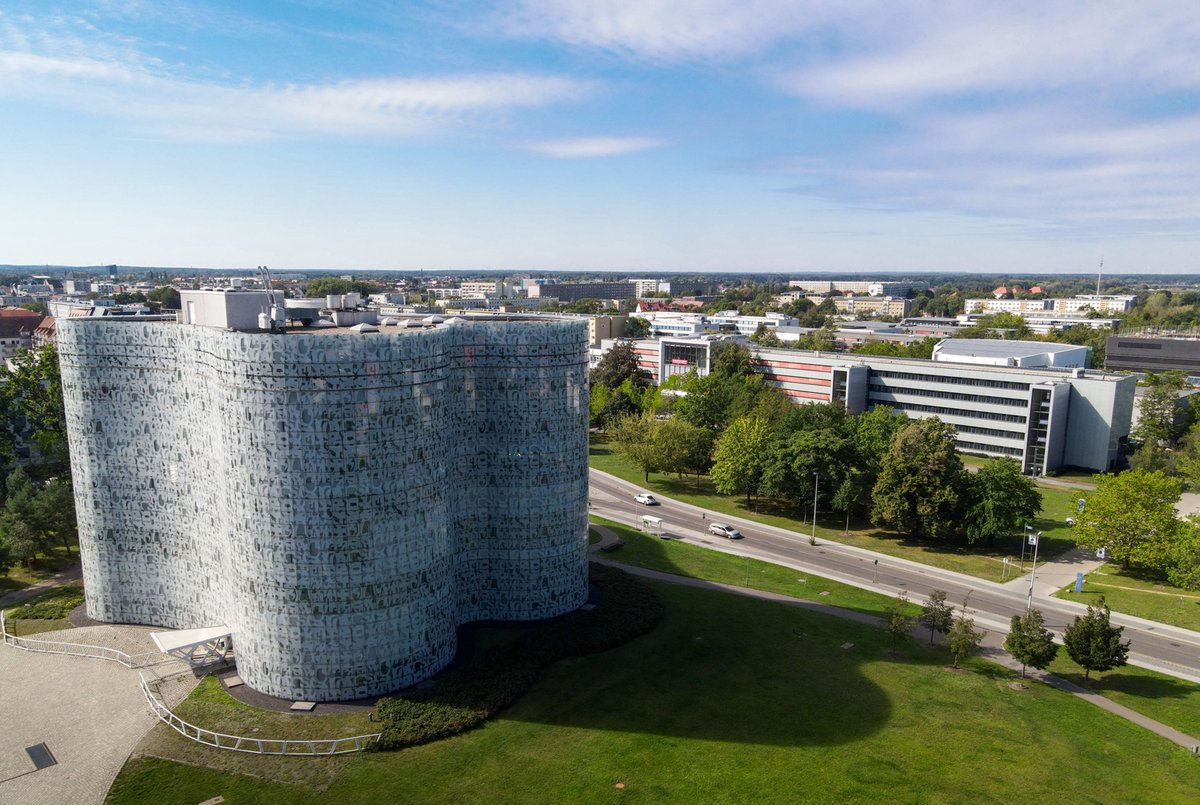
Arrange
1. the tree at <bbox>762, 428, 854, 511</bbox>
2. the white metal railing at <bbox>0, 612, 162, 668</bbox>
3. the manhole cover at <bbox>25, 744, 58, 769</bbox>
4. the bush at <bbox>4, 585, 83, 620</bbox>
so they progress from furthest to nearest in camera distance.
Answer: the tree at <bbox>762, 428, 854, 511</bbox>, the bush at <bbox>4, 585, 83, 620</bbox>, the white metal railing at <bbox>0, 612, 162, 668</bbox>, the manhole cover at <bbox>25, 744, 58, 769</bbox>

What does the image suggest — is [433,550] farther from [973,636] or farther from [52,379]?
[52,379]

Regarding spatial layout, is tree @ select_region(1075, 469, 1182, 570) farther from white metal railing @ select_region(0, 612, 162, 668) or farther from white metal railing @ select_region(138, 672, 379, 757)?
white metal railing @ select_region(0, 612, 162, 668)

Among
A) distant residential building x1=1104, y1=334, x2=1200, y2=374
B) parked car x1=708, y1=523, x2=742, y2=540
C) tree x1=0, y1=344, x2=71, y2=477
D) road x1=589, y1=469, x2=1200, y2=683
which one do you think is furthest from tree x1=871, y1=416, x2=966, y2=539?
distant residential building x1=1104, y1=334, x2=1200, y2=374

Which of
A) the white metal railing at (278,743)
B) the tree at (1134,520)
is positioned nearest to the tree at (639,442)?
the tree at (1134,520)

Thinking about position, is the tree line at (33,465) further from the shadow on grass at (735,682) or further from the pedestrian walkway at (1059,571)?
the pedestrian walkway at (1059,571)

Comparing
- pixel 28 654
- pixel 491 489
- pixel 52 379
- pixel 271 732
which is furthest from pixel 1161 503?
pixel 52 379

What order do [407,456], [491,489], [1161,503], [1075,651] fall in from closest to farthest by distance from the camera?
[407,456] → [1075,651] → [491,489] → [1161,503]
